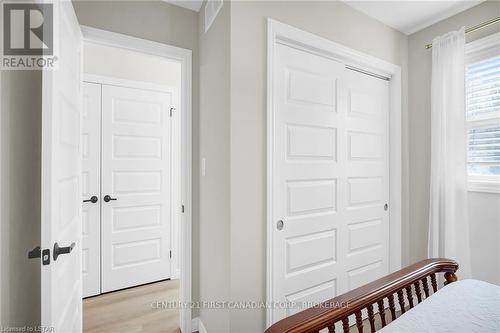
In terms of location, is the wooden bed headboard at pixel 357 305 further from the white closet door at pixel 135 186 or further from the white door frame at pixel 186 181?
the white closet door at pixel 135 186

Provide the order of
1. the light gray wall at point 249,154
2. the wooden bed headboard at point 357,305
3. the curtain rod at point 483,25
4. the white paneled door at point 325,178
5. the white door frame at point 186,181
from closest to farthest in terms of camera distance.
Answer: the wooden bed headboard at point 357,305 → the light gray wall at point 249,154 → the white paneled door at point 325,178 → the curtain rod at point 483,25 → the white door frame at point 186,181

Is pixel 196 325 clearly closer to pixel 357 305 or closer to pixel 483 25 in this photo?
pixel 357 305

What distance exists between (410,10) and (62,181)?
275cm

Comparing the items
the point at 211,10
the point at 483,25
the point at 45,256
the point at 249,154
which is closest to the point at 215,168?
the point at 249,154

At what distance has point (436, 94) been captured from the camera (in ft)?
6.91

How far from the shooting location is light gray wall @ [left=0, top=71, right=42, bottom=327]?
3.33ft

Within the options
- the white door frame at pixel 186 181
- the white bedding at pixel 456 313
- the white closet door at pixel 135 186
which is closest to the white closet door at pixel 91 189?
the white closet door at pixel 135 186

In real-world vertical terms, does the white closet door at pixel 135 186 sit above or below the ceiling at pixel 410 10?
below

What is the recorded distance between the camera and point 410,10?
2.09m

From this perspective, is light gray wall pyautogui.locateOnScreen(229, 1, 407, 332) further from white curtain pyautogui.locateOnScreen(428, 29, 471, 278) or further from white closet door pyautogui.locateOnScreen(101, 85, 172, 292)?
white closet door pyautogui.locateOnScreen(101, 85, 172, 292)

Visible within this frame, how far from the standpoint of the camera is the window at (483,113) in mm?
1907

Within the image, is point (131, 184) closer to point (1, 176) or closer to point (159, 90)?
point (159, 90)

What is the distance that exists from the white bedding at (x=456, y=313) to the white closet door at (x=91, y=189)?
8.75 feet

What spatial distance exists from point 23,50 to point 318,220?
1.92 m
